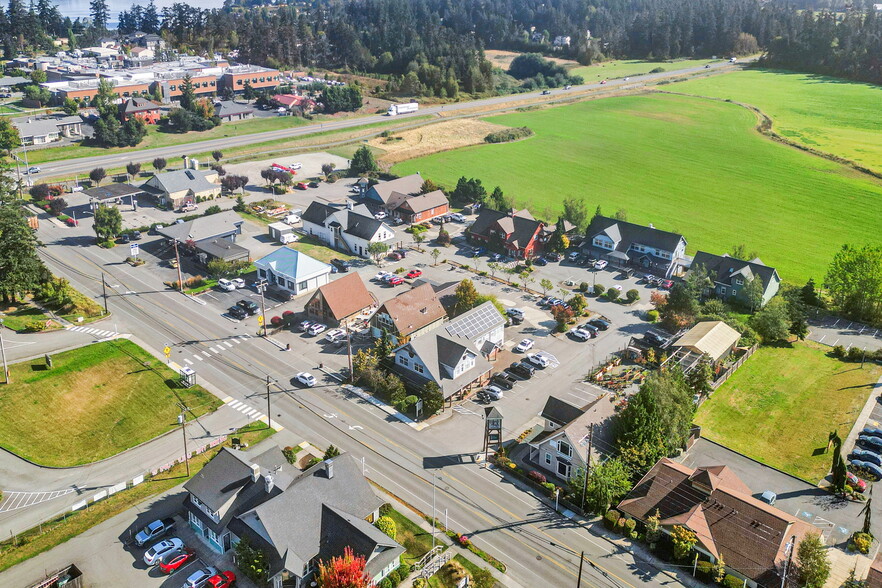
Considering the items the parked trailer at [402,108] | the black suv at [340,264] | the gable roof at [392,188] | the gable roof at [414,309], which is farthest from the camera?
the parked trailer at [402,108]

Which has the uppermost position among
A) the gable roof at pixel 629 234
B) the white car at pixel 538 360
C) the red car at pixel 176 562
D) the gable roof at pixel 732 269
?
the gable roof at pixel 629 234

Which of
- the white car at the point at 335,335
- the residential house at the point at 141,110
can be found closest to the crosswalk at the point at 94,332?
the white car at the point at 335,335

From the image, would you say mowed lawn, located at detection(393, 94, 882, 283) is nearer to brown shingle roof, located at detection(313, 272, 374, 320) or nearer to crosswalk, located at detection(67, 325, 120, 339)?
brown shingle roof, located at detection(313, 272, 374, 320)

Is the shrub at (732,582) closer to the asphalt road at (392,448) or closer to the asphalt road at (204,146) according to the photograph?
the asphalt road at (392,448)

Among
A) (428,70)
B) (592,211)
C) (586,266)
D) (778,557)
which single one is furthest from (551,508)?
(428,70)

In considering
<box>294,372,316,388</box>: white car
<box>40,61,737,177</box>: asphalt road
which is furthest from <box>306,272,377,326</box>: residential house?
<box>40,61,737,177</box>: asphalt road

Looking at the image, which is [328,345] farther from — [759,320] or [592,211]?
[592,211]
